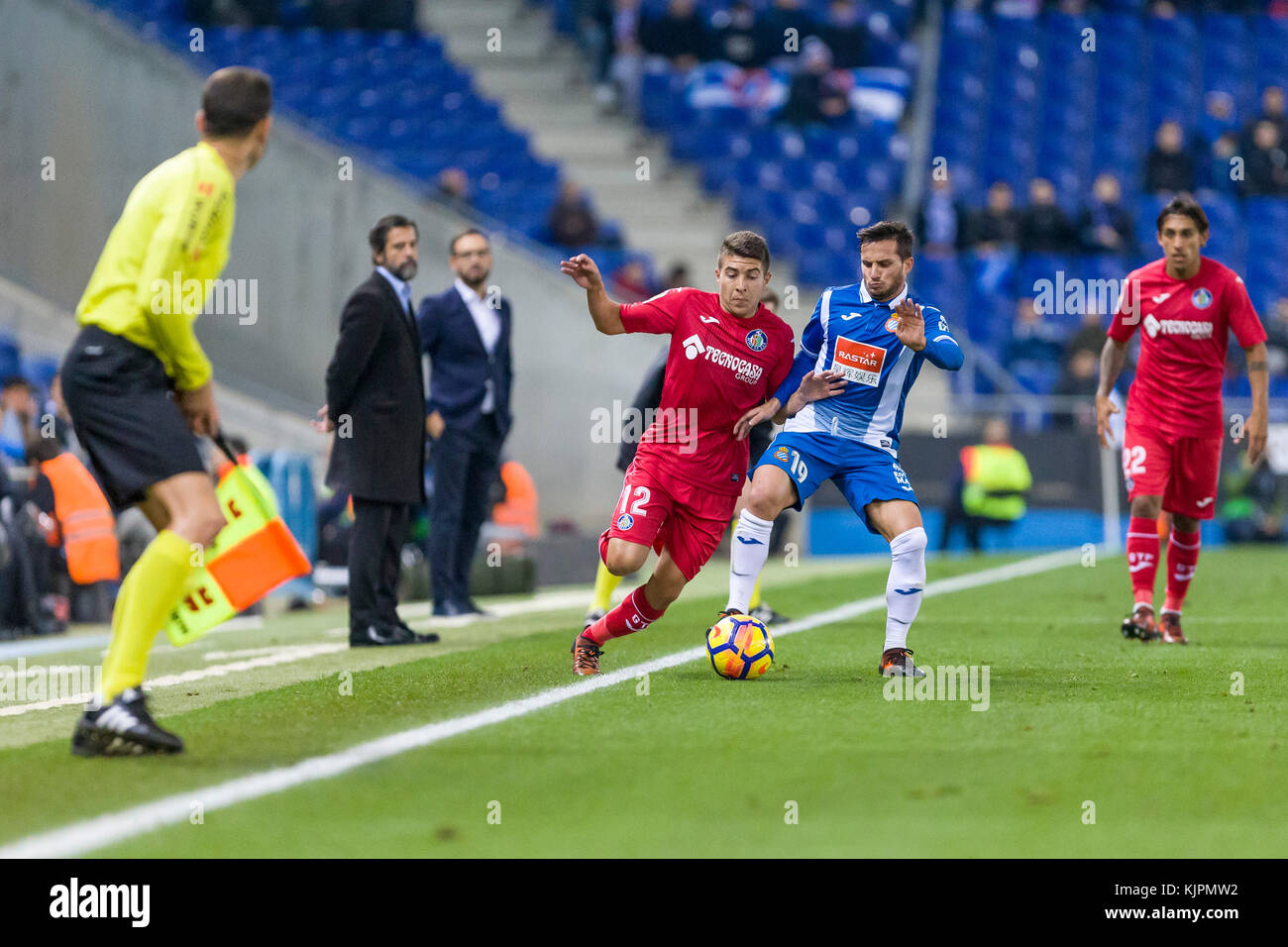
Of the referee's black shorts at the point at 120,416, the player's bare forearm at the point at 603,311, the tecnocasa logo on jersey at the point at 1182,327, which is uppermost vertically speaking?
the tecnocasa logo on jersey at the point at 1182,327

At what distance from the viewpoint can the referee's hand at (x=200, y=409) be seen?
543 centimetres

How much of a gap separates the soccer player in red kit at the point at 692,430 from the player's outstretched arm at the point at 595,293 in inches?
4.3

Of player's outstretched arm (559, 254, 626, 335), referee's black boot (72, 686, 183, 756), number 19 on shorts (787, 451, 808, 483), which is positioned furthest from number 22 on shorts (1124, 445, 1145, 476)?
referee's black boot (72, 686, 183, 756)

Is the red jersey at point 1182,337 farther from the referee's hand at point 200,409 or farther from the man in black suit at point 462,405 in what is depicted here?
the referee's hand at point 200,409

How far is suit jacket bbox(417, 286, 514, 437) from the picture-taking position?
10539 mm

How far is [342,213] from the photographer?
1680cm

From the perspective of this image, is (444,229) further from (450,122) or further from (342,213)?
(450,122)

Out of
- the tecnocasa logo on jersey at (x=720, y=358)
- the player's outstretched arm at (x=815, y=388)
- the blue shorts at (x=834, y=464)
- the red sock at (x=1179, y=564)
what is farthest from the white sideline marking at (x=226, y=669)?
the red sock at (x=1179, y=564)

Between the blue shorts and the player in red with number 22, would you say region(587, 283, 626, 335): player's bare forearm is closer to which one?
the player in red with number 22

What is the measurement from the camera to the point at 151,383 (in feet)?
17.3

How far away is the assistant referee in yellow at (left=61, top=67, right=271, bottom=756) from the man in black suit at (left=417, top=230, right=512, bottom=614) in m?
5.14
